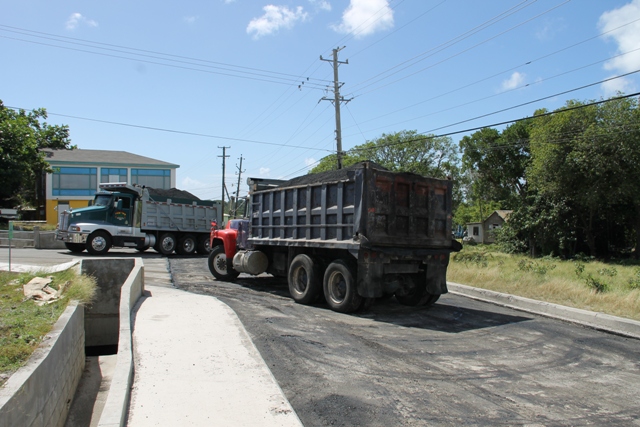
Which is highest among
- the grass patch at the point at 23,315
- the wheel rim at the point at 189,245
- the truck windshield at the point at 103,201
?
the truck windshield at the point at 103,201

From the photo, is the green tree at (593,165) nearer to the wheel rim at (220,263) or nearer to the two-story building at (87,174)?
the wheel rim at (220,263)

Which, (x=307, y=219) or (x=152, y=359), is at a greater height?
(x=307, y=219)

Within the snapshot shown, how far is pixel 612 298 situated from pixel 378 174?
5.09 m

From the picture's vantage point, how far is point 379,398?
521 cm

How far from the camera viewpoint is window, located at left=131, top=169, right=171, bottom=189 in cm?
4888

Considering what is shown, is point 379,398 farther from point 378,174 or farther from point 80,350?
point 80,350

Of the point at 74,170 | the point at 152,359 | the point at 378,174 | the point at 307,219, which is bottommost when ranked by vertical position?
the point at 152,359

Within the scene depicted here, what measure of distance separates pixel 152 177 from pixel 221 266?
123 ft

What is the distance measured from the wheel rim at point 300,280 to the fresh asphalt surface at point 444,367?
2.63 ft

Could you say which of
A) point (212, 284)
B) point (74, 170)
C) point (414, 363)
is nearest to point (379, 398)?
point (414, 363)

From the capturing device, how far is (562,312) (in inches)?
373

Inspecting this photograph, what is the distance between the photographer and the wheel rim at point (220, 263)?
14.7 metres

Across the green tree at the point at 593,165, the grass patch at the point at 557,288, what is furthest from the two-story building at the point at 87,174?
the grass patch at the point at 557,288

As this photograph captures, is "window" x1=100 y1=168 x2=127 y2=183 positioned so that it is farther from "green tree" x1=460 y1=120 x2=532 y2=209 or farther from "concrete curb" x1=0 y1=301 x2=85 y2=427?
"concrete curb" x1=0 y1=301 x2=85 y2=427
